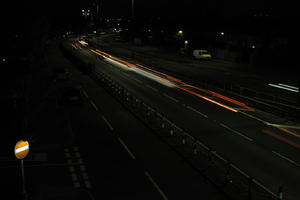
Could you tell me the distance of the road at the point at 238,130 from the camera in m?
15.2

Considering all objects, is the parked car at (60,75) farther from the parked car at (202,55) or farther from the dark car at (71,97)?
the parked car at (202,55)

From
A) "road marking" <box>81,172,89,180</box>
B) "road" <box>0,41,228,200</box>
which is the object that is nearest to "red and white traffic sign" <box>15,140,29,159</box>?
"road" <box>0,41,228,200</box>

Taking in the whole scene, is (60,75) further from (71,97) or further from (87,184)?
(87,184)

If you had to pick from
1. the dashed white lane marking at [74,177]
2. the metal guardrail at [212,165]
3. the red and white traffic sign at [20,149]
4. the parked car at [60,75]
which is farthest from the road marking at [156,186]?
the parked car at [60,75]

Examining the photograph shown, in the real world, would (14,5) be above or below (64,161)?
above

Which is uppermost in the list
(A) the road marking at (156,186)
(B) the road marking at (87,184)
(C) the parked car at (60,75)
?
(C) the parked car at (60,75)

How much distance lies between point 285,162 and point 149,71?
35.2 meters

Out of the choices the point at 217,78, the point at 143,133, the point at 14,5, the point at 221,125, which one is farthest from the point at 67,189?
the point at 217,78

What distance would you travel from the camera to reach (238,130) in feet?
69.9

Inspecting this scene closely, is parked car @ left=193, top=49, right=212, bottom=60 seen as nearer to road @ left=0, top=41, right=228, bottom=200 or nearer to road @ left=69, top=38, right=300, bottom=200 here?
road @ left=69, top=38, right=300, bottom=200

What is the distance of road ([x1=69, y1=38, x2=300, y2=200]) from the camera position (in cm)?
1520

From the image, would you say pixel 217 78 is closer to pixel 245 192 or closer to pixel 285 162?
pixel 285 162

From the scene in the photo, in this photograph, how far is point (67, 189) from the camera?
1314cm

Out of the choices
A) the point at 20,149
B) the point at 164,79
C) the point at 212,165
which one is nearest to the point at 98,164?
the point at 212,165
